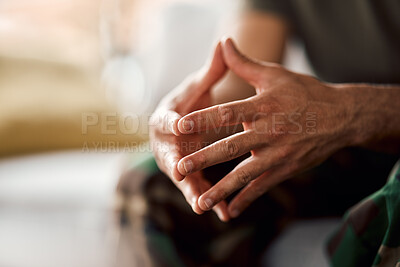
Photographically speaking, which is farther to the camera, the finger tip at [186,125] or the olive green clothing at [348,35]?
the olive green clothing at [348,35]

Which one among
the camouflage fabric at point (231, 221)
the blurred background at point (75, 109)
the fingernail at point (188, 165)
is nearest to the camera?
the fingernail at point (188, 165)

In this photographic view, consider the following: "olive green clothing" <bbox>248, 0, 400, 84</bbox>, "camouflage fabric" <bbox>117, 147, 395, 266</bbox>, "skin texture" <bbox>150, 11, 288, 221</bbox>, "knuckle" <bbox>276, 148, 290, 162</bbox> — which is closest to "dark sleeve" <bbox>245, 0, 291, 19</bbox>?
"olive green clothing" <bbox>248, 0, 400, 84</bbox>

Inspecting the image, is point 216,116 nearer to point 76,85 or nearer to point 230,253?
point 230,253

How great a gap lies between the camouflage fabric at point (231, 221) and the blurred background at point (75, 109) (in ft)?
0.13

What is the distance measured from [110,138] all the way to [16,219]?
31 cm

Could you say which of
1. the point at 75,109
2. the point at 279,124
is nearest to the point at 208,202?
the point at 279,124

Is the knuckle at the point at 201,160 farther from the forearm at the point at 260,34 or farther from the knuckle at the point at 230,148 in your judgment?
the forearm at the point at 260,34

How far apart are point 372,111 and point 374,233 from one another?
141 mm

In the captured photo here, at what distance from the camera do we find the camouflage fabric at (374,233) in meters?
0.36

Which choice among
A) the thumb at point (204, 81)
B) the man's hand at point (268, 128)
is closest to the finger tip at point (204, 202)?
the man's hand at point (268, 128)

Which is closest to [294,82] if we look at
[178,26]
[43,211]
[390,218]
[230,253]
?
[390,218]

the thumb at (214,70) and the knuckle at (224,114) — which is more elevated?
the thumb at (214,70)

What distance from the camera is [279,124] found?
14.9 inches

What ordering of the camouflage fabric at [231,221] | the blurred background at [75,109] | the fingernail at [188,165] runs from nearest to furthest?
the fingernail at [188,165] → the camouflage fabric at [231,221] → the blurred background at [75,109]
